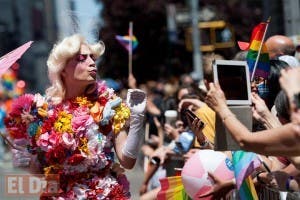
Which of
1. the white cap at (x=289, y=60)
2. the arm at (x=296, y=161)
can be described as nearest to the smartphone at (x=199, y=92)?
the white cap at (x=289, y=60)

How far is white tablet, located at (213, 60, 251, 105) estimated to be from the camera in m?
4.57

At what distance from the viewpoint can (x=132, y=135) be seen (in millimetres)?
5113

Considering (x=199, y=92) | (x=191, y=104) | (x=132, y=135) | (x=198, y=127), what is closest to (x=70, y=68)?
(x=132, y=135)

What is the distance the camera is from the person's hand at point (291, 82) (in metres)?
3.81

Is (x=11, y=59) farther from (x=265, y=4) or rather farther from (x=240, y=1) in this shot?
(x=240, y=1)

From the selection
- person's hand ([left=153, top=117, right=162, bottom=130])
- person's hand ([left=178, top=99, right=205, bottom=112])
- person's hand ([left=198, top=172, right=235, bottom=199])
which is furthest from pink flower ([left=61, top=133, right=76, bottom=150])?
person's hand ([left=153, top=117, right=162, bottom=130])

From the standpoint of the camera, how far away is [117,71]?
122ft

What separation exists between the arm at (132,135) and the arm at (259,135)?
0.89m

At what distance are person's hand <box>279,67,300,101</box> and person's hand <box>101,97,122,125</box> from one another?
1.51 m

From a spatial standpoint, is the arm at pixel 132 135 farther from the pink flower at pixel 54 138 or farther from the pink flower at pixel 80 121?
the pink flower at pixel 54 138

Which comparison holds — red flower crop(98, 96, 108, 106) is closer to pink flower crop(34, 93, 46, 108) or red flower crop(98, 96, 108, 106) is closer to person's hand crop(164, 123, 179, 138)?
pink flower crop(34, 93, 46, 108)

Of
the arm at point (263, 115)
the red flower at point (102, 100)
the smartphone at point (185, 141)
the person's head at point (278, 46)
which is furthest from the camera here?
the smartphone at point (185, 141)

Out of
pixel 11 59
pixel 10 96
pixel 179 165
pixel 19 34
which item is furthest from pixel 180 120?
pixel 19 34

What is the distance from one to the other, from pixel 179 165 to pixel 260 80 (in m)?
2.60
